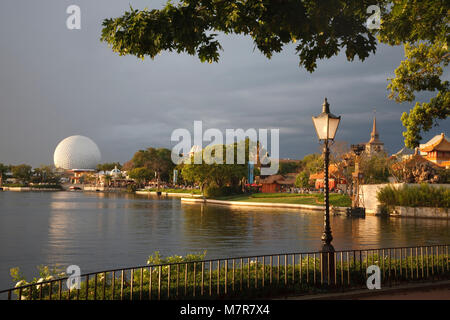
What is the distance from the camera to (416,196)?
42.0 metres

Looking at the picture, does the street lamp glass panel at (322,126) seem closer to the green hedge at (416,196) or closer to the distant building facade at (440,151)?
the green hedge at (416,196)

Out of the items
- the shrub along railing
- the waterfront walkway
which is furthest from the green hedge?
the waterfront walkway

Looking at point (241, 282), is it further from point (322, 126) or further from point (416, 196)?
point (416, 196)

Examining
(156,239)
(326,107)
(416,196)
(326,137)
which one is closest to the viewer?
(326,137)

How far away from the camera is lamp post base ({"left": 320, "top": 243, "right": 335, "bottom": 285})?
947 centimetres

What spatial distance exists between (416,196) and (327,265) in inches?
1441

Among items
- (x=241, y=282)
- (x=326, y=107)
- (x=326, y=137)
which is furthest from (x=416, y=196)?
(x=241, y=282)

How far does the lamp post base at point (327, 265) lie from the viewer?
31.1 feet

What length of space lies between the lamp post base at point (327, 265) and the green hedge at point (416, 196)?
36222mm

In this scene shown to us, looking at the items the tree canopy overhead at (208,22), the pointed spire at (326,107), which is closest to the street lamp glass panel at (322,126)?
the pointed spire at (326,107)

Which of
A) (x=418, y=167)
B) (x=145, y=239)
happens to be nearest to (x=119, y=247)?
(x=145, y=239)

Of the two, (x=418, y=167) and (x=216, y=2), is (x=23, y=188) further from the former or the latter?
(x=216, y=2)

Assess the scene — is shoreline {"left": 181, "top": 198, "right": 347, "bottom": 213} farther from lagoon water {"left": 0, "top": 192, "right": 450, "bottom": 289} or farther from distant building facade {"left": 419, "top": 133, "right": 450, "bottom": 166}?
distant building facade {"left": 419, "top": 133, "right": 450, "bottom": 166}

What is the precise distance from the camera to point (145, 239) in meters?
26.0
